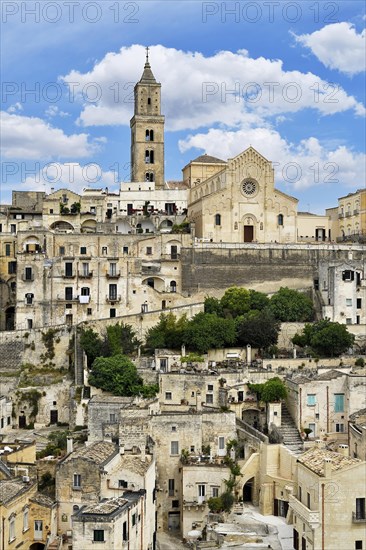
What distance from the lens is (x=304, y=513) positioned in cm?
3052

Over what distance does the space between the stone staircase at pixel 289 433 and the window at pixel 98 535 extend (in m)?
14.0

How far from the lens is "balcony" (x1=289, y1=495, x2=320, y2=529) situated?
29.5m

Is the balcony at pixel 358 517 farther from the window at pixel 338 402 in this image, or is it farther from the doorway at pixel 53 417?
the doorway at pixel 53 417

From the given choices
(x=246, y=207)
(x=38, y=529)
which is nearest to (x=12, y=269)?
(x=246, y=207)

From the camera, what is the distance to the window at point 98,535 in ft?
87.9

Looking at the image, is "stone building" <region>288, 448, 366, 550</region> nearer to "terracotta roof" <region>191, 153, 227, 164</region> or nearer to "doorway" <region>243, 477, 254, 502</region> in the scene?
"doorway" <region>243, 477, 254, 502</region>

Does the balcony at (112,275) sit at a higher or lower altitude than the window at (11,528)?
higher

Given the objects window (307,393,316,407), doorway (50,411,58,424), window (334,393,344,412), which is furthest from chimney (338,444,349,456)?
doorway (50,411,58,424)

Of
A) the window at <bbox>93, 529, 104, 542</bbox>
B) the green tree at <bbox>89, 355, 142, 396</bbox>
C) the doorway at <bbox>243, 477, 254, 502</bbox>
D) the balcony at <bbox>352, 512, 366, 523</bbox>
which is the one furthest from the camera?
the green tree at <bbox>89, 355, 142, 396</bbox>

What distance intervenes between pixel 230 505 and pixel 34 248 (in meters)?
30.1

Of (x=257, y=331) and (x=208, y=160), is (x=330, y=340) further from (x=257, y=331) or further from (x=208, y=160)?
(x=208, y=160)

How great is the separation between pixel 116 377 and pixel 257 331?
10.6 meters

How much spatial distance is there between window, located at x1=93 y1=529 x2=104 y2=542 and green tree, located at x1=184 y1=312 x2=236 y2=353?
22160 mm

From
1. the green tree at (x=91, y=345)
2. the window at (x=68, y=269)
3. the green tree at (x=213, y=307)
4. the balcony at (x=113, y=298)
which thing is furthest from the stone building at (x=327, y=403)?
the window at (x=68, y=269)
